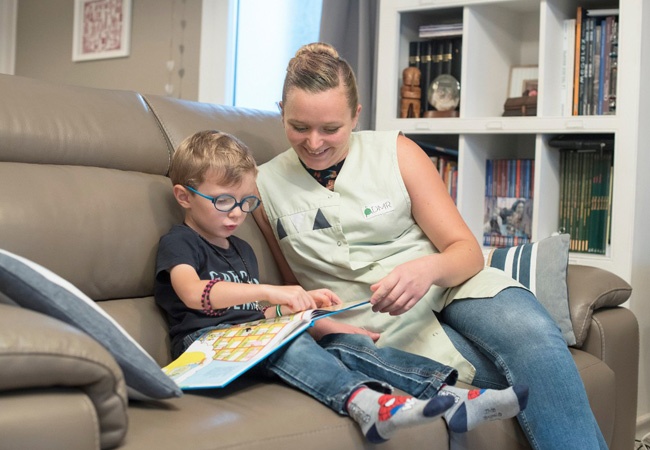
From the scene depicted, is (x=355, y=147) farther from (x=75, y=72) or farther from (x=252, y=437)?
(x=75, y=72)

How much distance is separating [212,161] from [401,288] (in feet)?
1.44

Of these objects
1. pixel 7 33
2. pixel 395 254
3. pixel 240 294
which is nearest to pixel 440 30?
pixel 395 254

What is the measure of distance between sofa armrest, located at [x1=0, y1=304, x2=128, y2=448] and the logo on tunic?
0.83 meters

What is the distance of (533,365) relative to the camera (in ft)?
4.99

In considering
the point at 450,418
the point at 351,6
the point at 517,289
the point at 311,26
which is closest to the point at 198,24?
the point at 311,26

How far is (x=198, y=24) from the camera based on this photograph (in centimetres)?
381

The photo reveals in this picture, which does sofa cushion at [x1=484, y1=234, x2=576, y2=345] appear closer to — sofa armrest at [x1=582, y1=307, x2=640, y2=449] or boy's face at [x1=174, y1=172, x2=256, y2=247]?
sofa armrest at [x1=582, y1=307, x2=640, y2=449]

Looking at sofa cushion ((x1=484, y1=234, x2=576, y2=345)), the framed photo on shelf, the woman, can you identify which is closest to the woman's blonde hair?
the woman

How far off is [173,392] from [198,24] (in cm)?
287

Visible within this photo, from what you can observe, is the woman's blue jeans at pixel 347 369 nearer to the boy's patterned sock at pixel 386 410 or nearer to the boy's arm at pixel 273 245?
the boy's patterned sock at pixel 386 410

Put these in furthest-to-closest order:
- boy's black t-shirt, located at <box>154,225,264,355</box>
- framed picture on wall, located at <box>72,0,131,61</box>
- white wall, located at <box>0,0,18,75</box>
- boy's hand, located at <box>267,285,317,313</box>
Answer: white wall, located at <box>0,0,18,75</box>
framed picture on wall, located at <box>72,0,131,61</box>
boy's black t-shirt, located at <box>154,225,264,355</box>
boy's hand, located at <box>267,285,317,313</box>

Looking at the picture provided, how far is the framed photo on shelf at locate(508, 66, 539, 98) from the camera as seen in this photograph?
290 cm

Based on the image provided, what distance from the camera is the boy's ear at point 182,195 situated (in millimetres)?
1646

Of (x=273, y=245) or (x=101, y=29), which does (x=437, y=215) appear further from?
(x=101, y=29)
